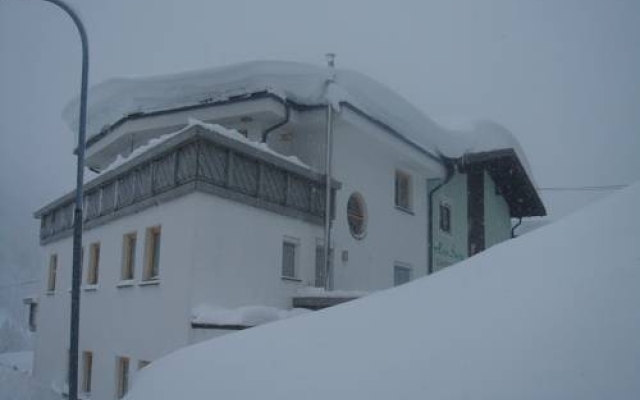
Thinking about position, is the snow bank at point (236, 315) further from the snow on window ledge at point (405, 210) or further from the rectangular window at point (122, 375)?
the snow on window ledge at point (405, 210)

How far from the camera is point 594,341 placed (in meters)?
3.30

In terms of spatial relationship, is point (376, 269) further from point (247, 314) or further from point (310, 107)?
point (247, 314)

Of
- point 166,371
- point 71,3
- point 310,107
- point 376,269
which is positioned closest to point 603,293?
point 166,371

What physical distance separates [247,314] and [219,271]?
61.7 inches

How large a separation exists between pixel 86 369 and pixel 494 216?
16.0 m

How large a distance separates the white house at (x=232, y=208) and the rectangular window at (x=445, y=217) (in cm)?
8

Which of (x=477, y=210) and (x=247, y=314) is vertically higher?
(x=477, y=210)

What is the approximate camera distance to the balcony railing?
1076 centimetres

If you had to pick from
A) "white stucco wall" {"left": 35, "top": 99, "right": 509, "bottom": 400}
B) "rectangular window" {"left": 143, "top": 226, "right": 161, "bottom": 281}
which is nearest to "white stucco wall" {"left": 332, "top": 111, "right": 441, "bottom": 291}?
"white stucco wall" {"left": 35, "top": 99, "right": 509, "bottom": 400}

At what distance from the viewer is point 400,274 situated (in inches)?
692

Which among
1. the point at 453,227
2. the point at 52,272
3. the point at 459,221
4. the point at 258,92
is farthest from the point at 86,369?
the point at 459,221

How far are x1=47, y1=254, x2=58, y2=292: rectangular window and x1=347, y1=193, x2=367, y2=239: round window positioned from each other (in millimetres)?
8623

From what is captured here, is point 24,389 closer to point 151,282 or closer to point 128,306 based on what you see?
point 128,306

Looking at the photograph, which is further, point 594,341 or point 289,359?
point 289,359
